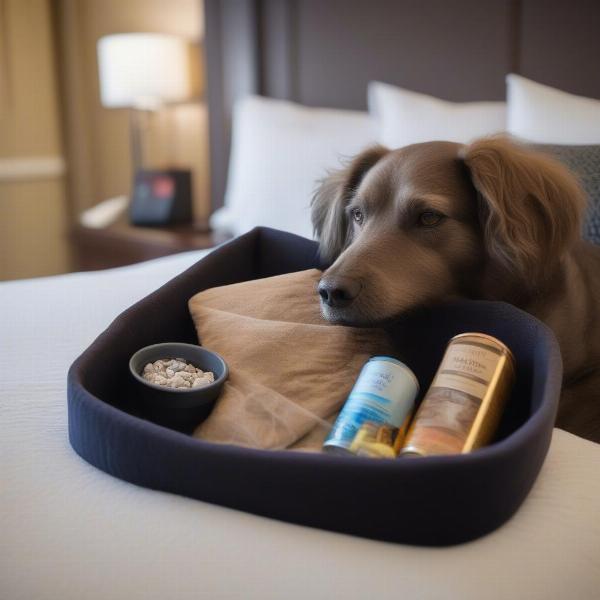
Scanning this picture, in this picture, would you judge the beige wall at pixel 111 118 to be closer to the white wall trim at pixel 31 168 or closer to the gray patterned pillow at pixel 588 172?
the white wall trim at pixel 31 168

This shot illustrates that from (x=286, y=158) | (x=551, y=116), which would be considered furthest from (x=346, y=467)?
(x=286, y=158)

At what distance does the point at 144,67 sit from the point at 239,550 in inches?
108

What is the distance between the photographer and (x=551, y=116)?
68.0 inches

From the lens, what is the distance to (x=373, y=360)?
2.68 ft

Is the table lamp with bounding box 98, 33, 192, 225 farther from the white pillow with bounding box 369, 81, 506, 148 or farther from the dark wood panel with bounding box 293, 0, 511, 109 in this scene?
the white pillow with bounding box 369, 81, 506, 148

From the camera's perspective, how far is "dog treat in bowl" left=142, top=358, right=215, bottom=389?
32.6 inches

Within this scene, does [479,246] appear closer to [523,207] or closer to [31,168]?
[523,207]

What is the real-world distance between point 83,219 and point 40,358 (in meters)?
2.55

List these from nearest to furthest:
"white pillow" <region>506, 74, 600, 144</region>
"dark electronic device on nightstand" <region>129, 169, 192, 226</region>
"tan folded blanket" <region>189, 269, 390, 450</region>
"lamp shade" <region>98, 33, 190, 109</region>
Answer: "tan folded blanket" <region>189, 269, 390, 450</region>
"white pillow" <region>506, 74, 600, 144</region>
"lamp shade" <region>98, 33, 190, 109</region>
"dark electronic device on nightstand" <region>129, 169, 192, 226</region>

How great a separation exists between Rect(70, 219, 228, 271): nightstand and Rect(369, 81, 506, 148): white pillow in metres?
0.87

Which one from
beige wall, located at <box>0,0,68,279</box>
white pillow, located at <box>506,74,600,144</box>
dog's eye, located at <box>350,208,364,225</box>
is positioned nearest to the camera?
dog's eye, located at <box>350,208,364,225</box>

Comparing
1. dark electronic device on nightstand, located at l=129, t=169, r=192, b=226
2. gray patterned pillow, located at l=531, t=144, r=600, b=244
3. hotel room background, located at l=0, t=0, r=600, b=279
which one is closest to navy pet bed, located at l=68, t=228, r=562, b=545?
gray patterned pillow, located at l=531, t=144, r=600, b=244

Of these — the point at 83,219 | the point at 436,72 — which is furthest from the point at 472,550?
the point at 83,219

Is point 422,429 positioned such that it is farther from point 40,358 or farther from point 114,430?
point 40,358
